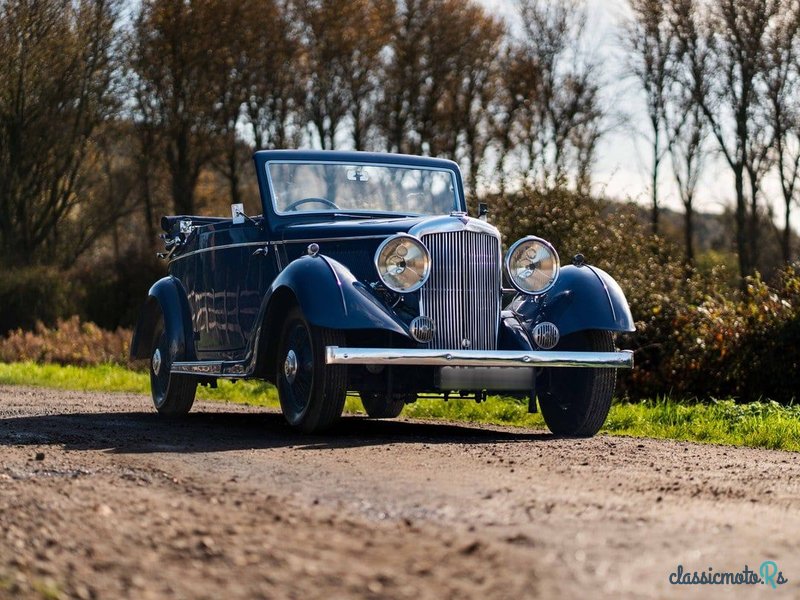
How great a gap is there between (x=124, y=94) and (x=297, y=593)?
1093 inches

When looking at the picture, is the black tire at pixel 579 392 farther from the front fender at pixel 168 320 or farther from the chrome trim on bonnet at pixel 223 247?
the front fender at pixel 168 320

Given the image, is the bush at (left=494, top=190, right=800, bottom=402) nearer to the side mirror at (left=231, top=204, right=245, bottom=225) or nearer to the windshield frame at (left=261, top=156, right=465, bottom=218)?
the windshield frame at (left=261, top=156, right=465, bottom=218)

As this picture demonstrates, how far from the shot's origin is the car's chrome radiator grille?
8758mm

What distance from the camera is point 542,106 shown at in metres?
33.8

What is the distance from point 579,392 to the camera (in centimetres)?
933

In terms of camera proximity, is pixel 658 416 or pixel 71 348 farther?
pixel 71 348

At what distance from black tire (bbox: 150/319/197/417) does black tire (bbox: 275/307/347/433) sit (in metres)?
2.28

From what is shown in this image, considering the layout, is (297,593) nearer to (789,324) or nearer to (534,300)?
→ (534,300)

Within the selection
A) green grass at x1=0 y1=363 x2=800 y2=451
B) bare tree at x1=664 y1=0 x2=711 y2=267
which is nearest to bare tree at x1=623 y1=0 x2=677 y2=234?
bare tree at x1=664 y1=0 x2=711 y2=267

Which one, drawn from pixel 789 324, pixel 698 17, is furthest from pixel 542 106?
pixel 789 324

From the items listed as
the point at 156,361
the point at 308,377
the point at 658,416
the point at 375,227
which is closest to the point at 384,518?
the point at 308,377

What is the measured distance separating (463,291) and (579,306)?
0.87 meters

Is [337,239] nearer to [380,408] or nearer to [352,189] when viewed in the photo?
[352,189]

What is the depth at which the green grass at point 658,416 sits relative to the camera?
386 inches
